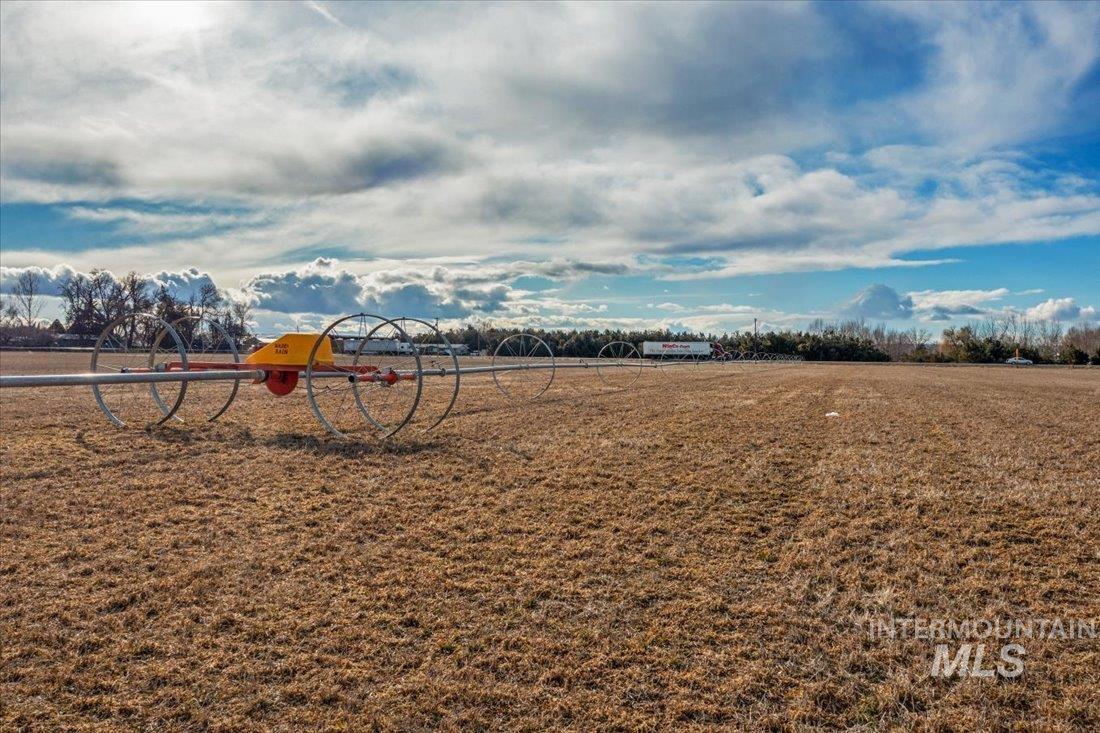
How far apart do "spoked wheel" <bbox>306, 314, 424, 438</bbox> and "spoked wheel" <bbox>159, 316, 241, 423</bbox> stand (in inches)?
58.4

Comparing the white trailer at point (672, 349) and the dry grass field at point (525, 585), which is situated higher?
the white trailer at point (672, 349)

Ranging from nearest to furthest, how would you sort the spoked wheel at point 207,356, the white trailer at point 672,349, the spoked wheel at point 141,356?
the spoked wheel at point 141,356
the spoked wheel at point 207,356
the white trailer at point 672,349

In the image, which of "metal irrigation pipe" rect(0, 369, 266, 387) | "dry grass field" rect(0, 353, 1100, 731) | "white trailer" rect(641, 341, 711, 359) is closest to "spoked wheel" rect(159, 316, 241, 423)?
"metal irrigation pipe" rect(0, 369, 266, 387)

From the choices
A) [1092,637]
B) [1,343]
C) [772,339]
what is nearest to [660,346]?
[772,339]

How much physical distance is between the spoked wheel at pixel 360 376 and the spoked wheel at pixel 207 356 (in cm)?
148

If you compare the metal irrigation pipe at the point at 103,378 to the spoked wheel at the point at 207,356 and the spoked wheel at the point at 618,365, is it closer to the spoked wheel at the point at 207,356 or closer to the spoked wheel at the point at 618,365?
the spoked wheel at the point at 207,356

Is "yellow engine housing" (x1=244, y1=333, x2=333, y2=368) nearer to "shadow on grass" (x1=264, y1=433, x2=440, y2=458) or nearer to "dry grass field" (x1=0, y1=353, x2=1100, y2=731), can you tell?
"shadow on grass" (x1=264, y1=433, x2=440, y2=458)

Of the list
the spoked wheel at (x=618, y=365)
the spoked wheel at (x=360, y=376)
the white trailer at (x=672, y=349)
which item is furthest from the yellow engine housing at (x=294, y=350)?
the white trailer at (x=672, y=349)

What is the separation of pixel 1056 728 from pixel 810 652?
954 millimetres

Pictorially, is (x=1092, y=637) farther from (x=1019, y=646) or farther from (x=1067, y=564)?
(x=1067, y=564)

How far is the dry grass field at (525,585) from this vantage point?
2777mm

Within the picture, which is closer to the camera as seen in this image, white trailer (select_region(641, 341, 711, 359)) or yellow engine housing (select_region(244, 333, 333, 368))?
yellow engine housing (select_region(244, 333, 333, 368))

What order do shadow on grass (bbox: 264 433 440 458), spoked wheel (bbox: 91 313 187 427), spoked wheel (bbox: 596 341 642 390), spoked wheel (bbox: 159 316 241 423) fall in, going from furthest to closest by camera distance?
spoked wheel (bbox: 596 341 642 390), spoked wheel (bbox: 159 316 241 423), spoked wheel (bbox: 91 313 187 427), shadow on grass (bbox: 264 433 440 458)

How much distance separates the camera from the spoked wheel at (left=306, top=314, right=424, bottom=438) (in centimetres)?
937
